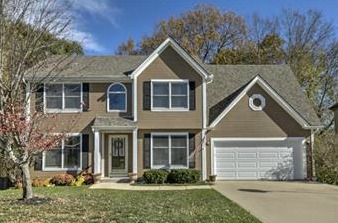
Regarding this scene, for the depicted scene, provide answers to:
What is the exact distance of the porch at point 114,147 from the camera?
24188mm

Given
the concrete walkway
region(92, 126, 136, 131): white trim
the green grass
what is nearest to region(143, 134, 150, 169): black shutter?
region(92, 126, 136, 131): white trim

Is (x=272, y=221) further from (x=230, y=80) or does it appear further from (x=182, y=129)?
(x=230, y=80)

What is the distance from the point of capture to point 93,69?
84.7ft

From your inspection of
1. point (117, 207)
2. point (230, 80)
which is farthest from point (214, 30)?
point (117, 207)

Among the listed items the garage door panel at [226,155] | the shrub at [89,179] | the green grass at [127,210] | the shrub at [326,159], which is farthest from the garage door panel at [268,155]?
the green grass at [127,210]

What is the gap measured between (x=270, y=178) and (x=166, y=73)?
26.5 ft

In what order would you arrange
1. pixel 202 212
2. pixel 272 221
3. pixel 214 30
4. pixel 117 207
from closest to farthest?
1. pixel 272 221
2. pixel 202 212
3. pixel 117 207
4. pixel 214 30

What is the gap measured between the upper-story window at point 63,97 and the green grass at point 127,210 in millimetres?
9596

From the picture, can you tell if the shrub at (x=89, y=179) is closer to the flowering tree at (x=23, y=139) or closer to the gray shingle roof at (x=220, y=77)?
the gray shingle roof at (x=220, y=77)

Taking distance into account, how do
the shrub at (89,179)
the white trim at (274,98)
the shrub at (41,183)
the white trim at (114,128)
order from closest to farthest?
the shrub at (41,183) < the shrub at (89,179) < the white trim at (114,128) < the white trim at (274,98)

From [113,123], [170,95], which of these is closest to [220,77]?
[170,95]

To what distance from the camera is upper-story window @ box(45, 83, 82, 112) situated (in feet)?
81.4

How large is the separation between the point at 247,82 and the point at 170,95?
223 inches

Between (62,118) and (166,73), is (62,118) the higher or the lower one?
the lower one
